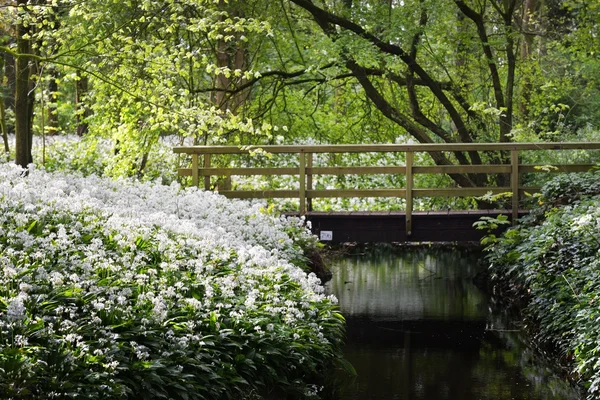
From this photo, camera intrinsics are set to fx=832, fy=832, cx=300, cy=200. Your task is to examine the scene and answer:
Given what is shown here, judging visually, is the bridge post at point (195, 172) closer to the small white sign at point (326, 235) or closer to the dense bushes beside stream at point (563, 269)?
the small white sign at point (326, 235)

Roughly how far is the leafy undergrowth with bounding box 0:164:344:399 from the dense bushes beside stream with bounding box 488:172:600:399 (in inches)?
87.5

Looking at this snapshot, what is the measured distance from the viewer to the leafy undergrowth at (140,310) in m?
4.78

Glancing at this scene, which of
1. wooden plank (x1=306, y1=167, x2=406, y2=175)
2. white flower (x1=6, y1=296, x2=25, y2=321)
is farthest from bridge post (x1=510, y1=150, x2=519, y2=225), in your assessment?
white flower (x1=6, y1=296, x2=25, y2=321)

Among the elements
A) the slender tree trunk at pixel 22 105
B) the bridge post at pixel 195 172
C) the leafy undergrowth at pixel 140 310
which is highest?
the slender tree trunk at pixel 22 105

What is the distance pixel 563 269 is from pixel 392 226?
422 centimetres

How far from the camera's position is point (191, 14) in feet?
47.9

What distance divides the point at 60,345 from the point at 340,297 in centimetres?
784

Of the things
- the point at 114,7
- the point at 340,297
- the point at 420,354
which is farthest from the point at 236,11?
the point at 420,354

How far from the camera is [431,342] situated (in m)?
9.82

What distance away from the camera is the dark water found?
7.73 metres

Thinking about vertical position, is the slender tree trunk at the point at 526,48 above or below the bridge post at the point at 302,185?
above

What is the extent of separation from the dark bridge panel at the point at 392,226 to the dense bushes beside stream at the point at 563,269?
2.36 ft

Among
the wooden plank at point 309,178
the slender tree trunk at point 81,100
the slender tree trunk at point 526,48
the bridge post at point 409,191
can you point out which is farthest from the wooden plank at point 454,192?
the slender tree trunk at point 81,100

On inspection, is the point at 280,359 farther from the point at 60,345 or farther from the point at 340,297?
the point at 340,297
